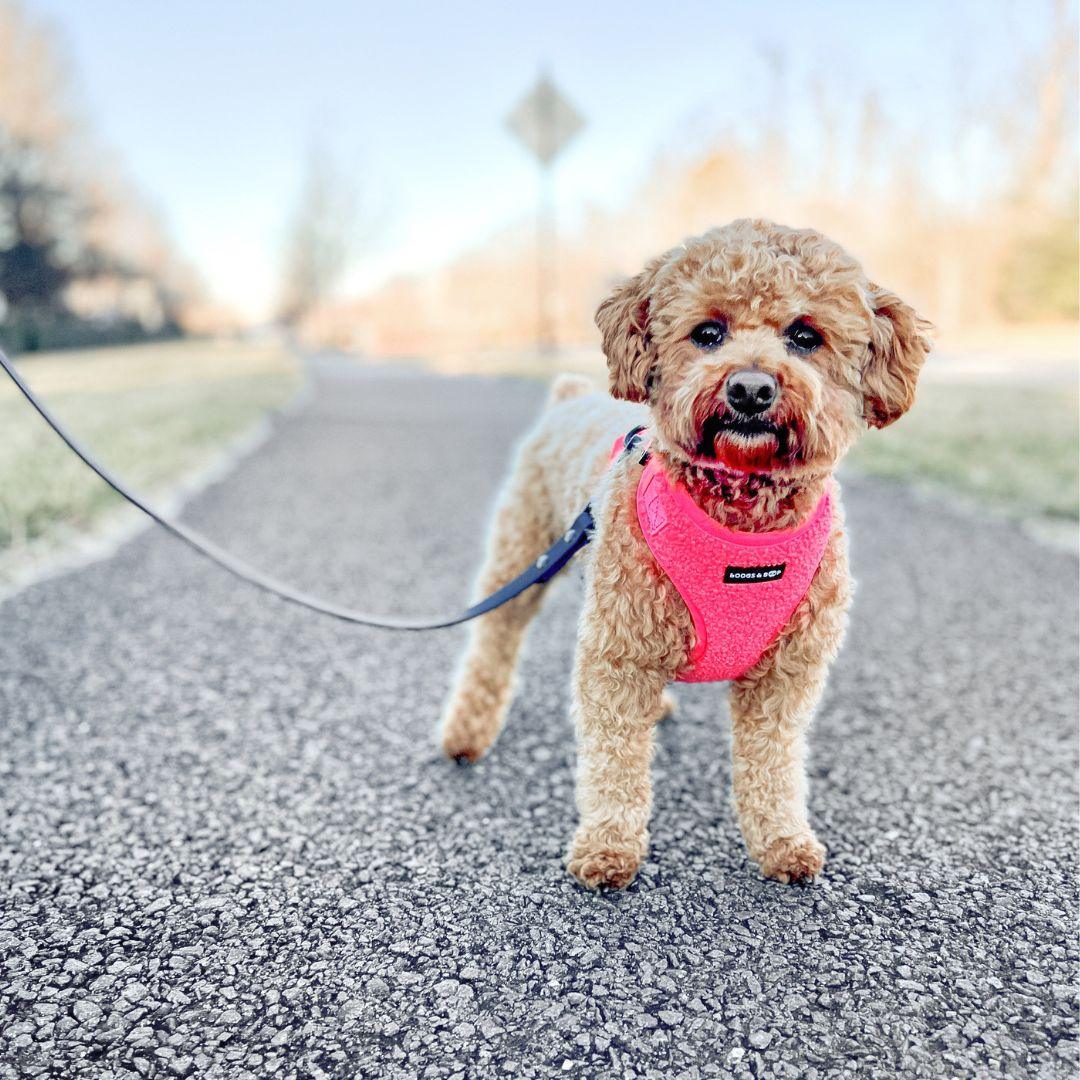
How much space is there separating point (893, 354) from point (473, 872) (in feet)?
5.86

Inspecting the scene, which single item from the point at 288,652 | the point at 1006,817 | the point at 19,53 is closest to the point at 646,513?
the point at 1006,817

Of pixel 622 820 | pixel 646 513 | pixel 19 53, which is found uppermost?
pixel 19 53

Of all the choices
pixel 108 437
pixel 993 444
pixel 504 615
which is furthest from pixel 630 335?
pixel 108 437

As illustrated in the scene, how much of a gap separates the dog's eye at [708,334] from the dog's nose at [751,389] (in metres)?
0.23

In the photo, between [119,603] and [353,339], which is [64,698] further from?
[353,339]

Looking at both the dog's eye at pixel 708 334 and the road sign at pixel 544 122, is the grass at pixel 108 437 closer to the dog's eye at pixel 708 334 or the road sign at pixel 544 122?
the dog's eye at pixel 708 334

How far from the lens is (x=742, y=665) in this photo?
251cm

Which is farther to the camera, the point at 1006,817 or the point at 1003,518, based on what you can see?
the point at 1003,518

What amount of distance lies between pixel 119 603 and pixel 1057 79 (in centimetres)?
2439

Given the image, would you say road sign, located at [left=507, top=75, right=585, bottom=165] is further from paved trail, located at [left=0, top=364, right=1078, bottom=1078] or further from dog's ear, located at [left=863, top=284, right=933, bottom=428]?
dog's ear, located at [left=863, top=284, right=933, bottom=428]

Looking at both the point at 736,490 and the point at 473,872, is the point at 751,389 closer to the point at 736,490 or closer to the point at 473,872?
the point at 736,490

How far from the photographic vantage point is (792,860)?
2.55 m

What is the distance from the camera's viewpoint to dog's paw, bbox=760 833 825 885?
→ 8.37 feet

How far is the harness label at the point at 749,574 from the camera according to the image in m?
2.33
